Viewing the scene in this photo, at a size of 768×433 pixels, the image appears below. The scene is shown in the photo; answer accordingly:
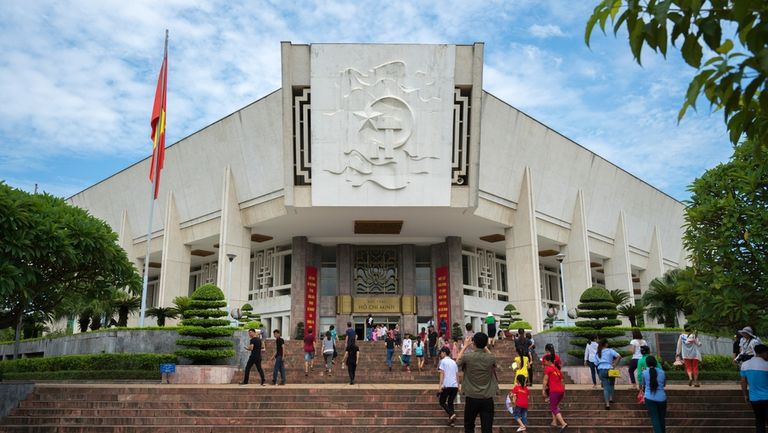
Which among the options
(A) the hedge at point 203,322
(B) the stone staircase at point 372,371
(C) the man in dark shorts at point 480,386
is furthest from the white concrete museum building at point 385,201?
(C) the man in dark shorts at point 480,386

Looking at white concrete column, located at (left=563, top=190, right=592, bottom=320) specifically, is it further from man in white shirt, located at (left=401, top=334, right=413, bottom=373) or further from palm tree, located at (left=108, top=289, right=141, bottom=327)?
palm tree, located at (left=108, top=289, right=141, bottom=327)

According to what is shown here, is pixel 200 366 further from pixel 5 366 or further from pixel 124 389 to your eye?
pixel 5 366

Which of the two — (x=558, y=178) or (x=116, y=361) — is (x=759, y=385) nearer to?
(x=116, y=361)

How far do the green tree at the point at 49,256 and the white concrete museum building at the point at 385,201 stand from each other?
39.9ft

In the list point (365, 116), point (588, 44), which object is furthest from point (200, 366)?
point (588, 44)

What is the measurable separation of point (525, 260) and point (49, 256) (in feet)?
71.4

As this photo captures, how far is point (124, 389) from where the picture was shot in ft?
45.8

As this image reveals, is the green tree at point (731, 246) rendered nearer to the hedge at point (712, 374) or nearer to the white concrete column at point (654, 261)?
the hedge at point (712, 374)

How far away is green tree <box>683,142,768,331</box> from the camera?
11.5 metres

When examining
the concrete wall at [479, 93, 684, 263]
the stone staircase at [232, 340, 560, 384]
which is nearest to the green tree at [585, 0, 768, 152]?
the stone staircase at [232, 340, 560, 384]

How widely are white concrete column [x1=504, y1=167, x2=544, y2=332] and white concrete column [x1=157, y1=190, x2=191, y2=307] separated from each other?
17.0 m

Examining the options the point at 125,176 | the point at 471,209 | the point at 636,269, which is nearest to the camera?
the point at 471,209

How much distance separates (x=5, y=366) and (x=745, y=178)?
25414mm

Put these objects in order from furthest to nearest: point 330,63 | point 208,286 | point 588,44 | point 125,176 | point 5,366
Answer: point 125,176, point 330,63, point 5,366, point 208,286, point 588,44
